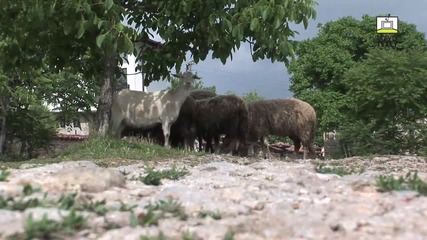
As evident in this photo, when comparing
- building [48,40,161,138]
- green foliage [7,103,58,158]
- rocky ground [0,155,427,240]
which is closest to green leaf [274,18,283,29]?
building [48,40,161,138]

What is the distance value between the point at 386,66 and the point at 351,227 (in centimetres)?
1684

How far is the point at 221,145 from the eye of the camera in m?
18.7

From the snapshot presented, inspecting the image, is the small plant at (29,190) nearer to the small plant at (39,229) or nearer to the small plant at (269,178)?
the small plant at (39,229)

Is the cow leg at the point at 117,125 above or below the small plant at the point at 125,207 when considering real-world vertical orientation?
above

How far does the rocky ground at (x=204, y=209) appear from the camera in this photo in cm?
457

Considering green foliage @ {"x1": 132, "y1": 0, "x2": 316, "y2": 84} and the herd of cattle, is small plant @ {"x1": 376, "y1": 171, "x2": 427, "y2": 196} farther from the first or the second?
the herd of cattle

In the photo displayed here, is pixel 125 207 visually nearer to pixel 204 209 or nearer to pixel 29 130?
pixel 204 209

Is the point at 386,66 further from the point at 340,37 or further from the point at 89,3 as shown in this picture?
the point at 340,37

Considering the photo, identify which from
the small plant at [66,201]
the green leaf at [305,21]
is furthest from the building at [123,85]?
the small plant at [66,201]

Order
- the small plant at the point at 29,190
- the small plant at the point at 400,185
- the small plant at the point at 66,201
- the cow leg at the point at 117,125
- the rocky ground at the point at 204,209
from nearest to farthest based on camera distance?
the rocky ground at the point at 204,209 → the small plant at the point at 66,201 → the small plant at the point at 29,190 → the small plant at the point at 400,185 → the cow leg at the point at 117,125

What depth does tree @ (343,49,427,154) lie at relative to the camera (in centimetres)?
1966

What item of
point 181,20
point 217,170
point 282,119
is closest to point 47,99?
point 282,119

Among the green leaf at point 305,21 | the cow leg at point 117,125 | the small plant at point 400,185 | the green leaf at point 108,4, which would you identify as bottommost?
the small plant at point 400,185

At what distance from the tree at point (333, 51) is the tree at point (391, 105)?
26.2 m
